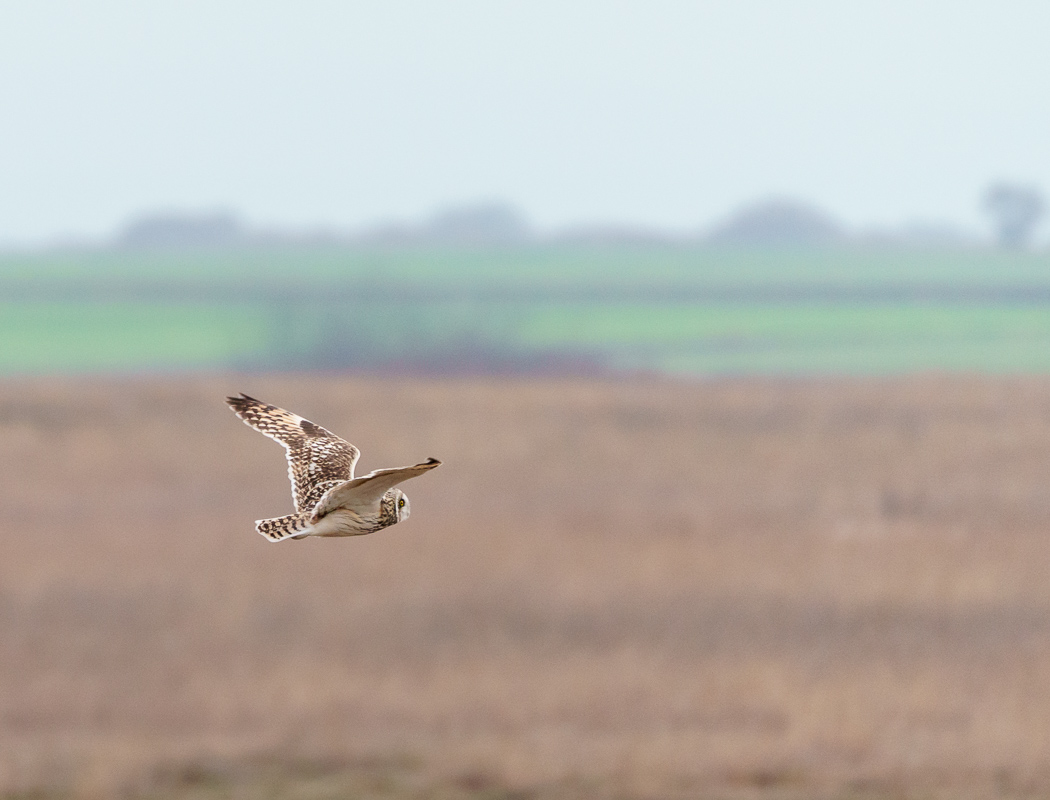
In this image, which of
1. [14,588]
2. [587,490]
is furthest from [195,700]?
[587,490]

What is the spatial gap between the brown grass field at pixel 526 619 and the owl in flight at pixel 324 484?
47.1 ft

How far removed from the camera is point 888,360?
83.9 m

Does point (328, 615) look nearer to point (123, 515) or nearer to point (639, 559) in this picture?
point (639, 559)

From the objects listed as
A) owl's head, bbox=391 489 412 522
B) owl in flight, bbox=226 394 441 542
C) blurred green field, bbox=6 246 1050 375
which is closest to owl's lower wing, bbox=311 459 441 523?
owl in flight, bbox=226 394 441 542

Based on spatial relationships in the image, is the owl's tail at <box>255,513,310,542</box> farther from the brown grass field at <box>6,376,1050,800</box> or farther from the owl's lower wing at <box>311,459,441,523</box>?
the brown grass field at <box>6,376,1050,800</box>

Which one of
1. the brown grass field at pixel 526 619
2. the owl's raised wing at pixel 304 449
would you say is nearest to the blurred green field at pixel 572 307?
the brown grass field at pixel 526 619

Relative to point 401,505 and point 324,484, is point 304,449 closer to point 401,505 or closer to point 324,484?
point 324,484

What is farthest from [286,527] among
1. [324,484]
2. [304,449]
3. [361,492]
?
[304,449]

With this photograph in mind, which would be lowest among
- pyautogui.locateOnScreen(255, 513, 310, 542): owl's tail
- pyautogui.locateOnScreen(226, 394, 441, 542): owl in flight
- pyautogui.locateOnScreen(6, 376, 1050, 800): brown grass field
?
pyautogui.locateOnScreen(6, 376, 1050, 800): brown grass field

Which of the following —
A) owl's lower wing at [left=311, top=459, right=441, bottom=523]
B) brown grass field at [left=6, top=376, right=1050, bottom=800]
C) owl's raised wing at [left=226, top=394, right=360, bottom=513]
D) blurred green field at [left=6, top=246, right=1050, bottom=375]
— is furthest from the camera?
blurred green field at [left=6, top=246, right=1050, bottom=375]

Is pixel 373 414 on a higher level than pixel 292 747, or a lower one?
higher

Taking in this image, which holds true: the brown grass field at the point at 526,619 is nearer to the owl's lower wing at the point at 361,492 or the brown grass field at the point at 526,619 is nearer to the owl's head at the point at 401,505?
the owl's head at the point at 401,505

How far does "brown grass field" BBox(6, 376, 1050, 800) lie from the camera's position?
69.5ft

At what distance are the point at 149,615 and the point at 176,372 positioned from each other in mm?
46115
